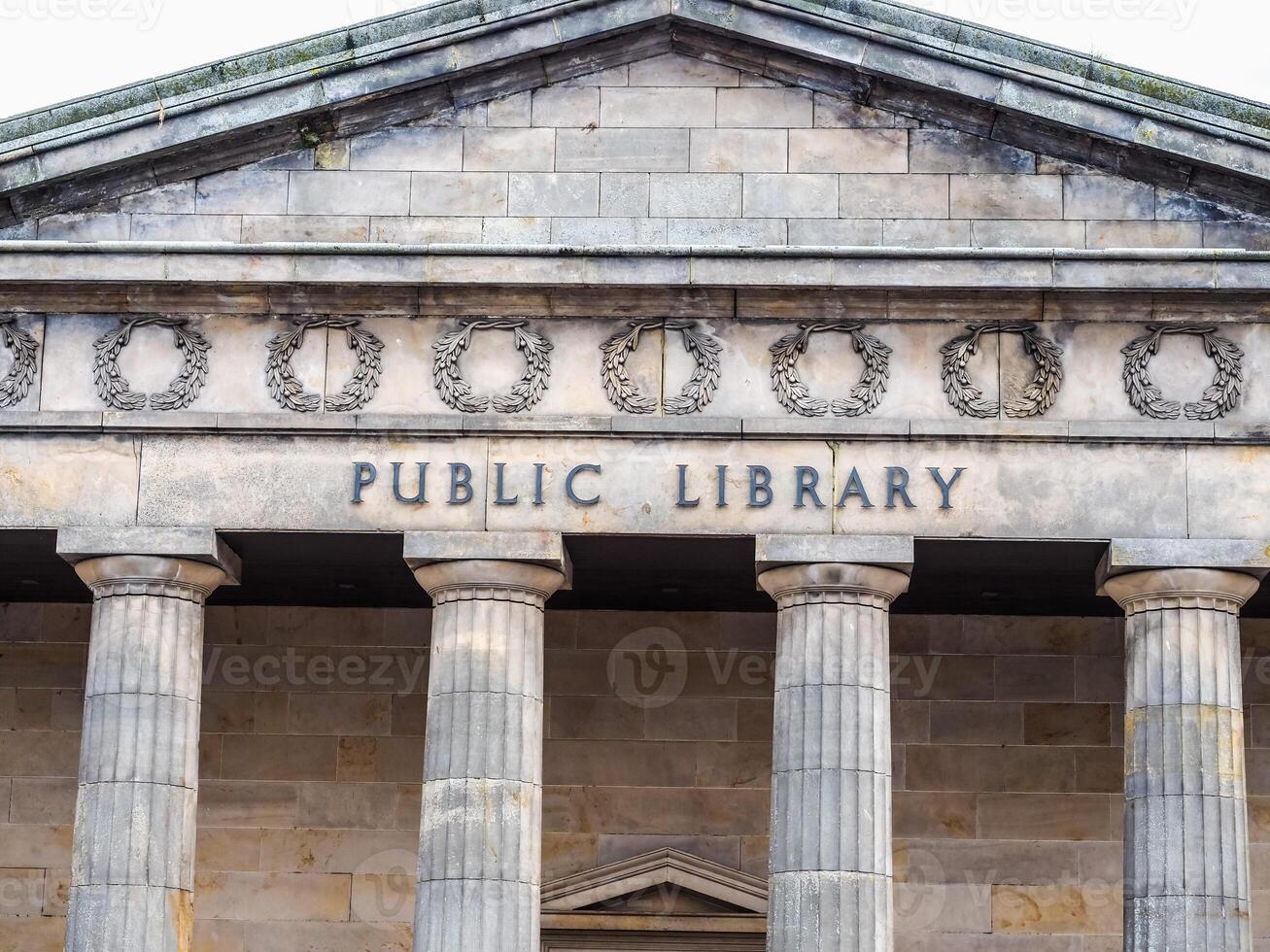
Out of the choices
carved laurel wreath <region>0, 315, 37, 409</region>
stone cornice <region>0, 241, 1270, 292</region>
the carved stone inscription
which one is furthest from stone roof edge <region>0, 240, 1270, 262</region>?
the carved stone inscription

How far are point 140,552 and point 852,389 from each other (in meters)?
8.12

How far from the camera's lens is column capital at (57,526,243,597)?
28547 millimetres

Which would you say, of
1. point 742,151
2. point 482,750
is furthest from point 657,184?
point 482,750

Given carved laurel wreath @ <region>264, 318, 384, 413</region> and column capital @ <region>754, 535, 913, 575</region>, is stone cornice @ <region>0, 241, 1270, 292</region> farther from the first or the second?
column capital @ <region>754, 535, 913, 575</region>

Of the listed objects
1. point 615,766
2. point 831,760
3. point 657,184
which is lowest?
point 831,760

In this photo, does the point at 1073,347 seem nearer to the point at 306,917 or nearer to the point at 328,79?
the point at 328,79

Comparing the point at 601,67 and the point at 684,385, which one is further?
the point at 601,67

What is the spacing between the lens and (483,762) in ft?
91.6

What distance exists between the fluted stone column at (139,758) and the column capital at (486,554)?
2418 millimetres

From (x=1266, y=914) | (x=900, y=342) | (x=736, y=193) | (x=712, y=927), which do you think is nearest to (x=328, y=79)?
(x=736, y=193)

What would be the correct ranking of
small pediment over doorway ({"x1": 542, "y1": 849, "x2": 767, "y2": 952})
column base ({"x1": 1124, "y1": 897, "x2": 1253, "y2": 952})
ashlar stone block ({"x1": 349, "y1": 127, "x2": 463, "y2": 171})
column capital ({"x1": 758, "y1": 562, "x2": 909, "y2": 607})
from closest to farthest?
column base ({"x1": 1124, "y1": 897, "x2": 1253, "y2": 952}) < column capital ({"x1": 758, "y1": 562, "x2": 909, "y2": 607}) < ashlar stone block ({"x1": 349, "y1": 127, "x2": 463, "y2": 171}) < small pediment over doorway ({"x1": 542, "y1": 849, "x2": 767, "y2": 952})

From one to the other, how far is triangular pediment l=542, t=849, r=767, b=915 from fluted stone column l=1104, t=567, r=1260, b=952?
20.8 feet

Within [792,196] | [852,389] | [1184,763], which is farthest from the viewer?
[792,196]

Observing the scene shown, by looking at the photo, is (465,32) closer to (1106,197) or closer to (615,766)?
(1106,197)
